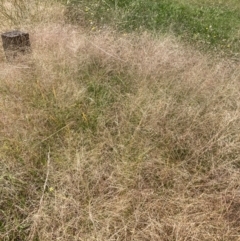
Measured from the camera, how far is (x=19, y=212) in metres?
2.21

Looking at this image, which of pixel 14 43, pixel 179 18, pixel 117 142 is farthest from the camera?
pixel 179 18

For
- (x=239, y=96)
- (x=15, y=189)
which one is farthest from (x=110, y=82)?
(x=15, y=189)

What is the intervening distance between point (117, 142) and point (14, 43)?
5.81 ft

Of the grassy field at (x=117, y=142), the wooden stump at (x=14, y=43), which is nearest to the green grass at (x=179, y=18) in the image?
the grassy field at (x=117, y=142)

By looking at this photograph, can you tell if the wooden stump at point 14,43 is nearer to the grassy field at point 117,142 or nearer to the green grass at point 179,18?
the grassy field at point 117,142

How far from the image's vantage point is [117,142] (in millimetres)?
2699

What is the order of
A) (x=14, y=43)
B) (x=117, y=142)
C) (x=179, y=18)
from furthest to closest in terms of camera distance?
(x=179, y=18) → (x=14, y=43) → (x=117, y=142)

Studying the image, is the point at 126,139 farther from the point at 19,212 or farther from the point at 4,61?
the point at 4,61

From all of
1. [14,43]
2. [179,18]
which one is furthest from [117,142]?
[179,18]

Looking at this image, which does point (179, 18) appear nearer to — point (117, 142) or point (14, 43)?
point (14, 43)

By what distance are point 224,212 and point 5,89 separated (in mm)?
2352

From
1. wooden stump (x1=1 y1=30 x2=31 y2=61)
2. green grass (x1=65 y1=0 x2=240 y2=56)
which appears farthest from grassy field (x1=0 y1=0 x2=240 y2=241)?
green grass (x1=65 y1=0 x2=240 y2=56)

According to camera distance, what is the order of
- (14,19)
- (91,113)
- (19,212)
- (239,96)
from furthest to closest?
1. (14,19)
2. (239,96)
3. (91,113)
4. (19,212)

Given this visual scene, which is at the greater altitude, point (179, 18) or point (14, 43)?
point (14, 43)
